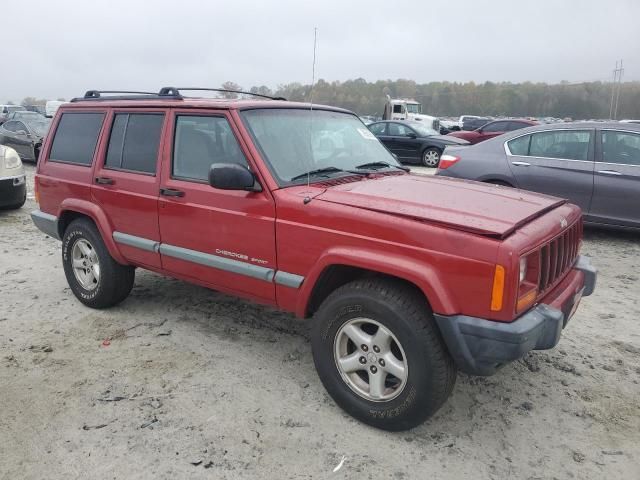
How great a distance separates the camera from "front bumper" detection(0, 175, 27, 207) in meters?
8.48

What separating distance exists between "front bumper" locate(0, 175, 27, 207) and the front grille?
845cm

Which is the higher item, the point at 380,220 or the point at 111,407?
the point at 380,220

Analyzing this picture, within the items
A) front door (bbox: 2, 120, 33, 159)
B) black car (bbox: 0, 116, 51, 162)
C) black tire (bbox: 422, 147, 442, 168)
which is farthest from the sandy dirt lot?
front door (bbox: 2, 120, 33, 159)

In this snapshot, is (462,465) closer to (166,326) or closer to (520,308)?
(520,308)

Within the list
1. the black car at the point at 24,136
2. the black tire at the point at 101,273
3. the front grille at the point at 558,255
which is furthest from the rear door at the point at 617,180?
the black car at the point at 24,136

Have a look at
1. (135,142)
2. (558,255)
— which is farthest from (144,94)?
(558,255)

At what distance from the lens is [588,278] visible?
136 inches

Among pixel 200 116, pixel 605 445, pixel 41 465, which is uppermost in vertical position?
pixel 200 116

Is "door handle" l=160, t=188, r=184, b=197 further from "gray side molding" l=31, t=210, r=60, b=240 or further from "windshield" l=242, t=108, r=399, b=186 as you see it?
"gray side molding" l=31, t=210, r=60, b=240

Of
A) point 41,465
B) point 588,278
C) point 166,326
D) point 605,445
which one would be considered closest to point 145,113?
point 166,326

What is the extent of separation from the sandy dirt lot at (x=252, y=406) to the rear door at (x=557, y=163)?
2.47 metres

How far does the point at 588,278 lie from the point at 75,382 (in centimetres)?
347

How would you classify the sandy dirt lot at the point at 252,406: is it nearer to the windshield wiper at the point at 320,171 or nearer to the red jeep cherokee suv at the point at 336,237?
the red jeep cherokee suv at the point at 336,237

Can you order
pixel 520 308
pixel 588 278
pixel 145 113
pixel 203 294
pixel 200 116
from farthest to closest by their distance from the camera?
pixel 203 294 < pixel 145 113 < pixel 200 116 < pixel 588 278 < pixel 520 308
